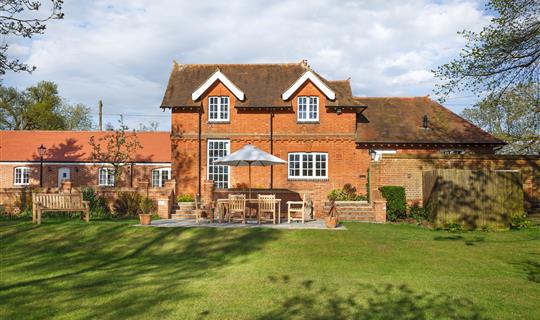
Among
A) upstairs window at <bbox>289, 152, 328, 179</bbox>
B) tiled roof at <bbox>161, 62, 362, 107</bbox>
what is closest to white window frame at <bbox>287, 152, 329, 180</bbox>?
upstairs window at <bbox>289, 152, 328, 179</bbox>

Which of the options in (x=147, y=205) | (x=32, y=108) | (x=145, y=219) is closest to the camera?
(x=145, y=219)

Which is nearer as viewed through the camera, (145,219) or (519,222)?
(145,219)

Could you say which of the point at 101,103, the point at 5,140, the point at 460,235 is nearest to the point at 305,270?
the point at 460,235

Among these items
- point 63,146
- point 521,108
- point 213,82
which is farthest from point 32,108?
point 521,108

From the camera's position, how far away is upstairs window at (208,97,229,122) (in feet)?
84.5

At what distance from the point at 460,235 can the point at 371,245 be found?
4359mm

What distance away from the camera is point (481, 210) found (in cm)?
1716

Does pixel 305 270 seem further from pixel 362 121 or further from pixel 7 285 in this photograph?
pixel 362 121

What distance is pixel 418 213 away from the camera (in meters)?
20.2

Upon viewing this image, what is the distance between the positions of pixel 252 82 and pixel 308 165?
20.1 ft

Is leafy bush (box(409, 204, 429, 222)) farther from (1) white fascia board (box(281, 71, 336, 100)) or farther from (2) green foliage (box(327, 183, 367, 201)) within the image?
(1) white fascia board (box(281, 71, 336, 100))

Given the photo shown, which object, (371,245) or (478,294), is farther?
(371,245)

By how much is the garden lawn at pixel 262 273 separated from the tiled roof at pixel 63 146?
20635 millimetres

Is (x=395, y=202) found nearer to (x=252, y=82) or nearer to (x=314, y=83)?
(x=314, y=83)
